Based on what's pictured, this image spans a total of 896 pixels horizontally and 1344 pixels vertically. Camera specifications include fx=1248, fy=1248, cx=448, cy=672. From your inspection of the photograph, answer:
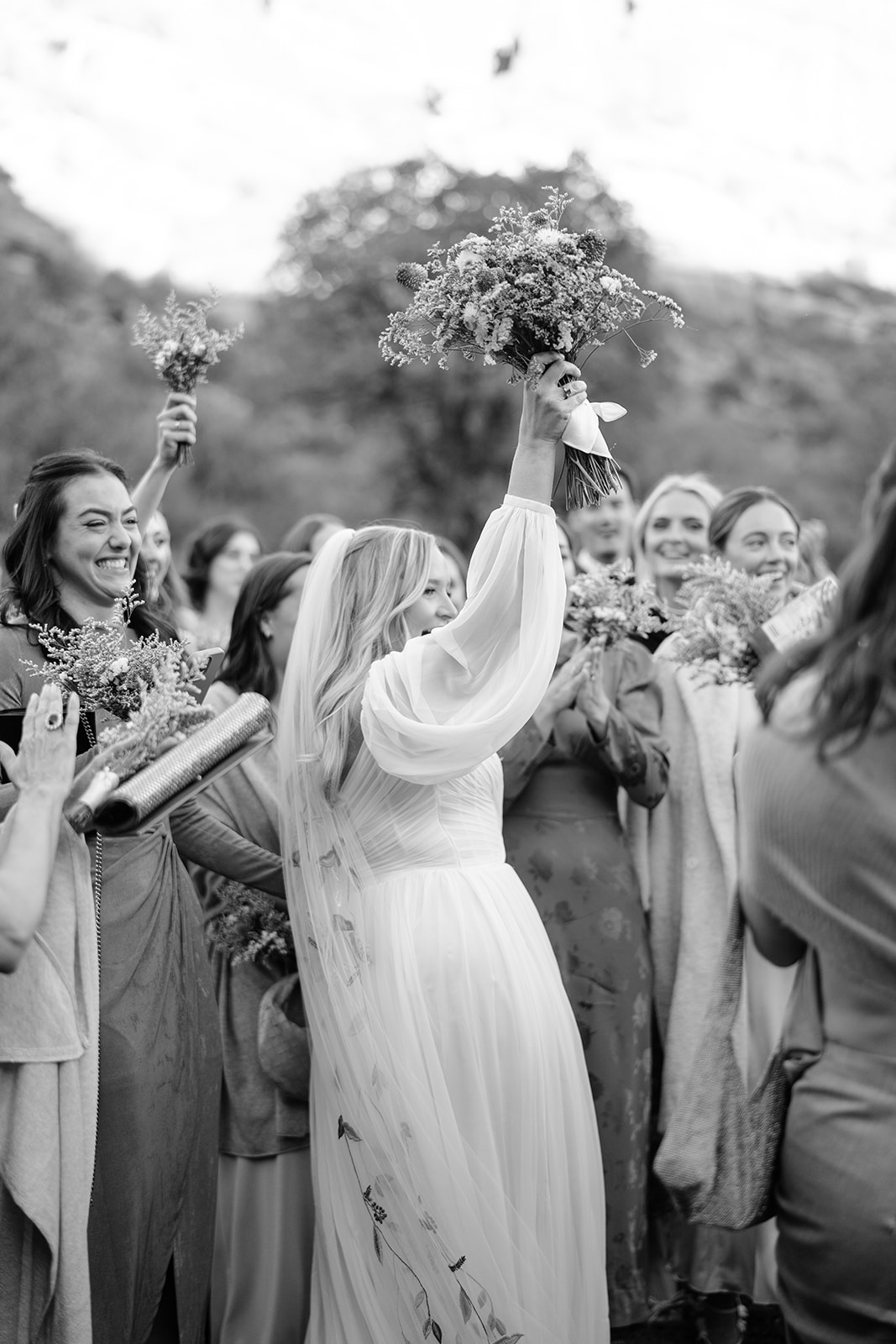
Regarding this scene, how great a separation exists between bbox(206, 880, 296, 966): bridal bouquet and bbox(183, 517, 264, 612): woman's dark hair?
3.02 m

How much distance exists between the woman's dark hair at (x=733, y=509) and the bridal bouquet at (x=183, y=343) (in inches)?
85.9

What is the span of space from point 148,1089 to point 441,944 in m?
0.93

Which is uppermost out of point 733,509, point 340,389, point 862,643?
Answer: point 340,389

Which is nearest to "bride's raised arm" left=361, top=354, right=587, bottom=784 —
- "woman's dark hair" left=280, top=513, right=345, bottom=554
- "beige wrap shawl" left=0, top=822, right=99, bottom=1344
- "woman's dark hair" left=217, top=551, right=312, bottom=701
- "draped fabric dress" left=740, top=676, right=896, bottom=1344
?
"beige wrap shawl" left=0, top=822, right=99, bottom=1344

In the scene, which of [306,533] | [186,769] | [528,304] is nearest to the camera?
[186,769]

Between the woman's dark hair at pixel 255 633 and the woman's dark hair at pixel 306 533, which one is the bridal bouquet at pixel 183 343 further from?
the woman's dark hair at pixel 306 533

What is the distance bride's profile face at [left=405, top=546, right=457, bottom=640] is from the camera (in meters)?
3.73

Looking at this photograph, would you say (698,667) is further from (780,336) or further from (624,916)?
(780,336)

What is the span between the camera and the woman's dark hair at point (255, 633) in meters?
4.70

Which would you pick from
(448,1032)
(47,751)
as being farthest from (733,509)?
(47,751)

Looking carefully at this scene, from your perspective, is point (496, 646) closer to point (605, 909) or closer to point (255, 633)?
point (605, 909)

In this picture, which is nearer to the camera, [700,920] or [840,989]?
[840,989]

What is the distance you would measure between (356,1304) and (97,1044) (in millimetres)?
1020

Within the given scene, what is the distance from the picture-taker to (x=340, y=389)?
43.4 m
